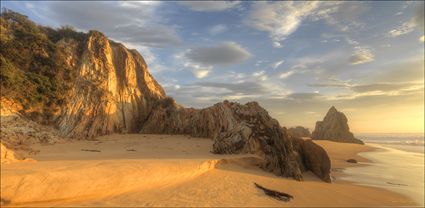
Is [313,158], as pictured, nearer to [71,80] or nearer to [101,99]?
[101,99]

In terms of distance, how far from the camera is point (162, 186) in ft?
28.7

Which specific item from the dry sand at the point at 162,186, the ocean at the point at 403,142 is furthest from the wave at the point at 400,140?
the dry sand at the point at 162,186

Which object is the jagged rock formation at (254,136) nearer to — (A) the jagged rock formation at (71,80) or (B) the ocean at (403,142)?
(A) the jagged rock formation at (71,80)

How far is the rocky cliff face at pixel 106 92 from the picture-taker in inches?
773

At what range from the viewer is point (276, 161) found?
518 inches

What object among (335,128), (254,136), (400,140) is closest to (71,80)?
(254,136)

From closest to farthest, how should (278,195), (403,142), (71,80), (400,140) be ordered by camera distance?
(278,195), (71,80), (403,142), (400,140)

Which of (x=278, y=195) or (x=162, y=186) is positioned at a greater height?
(x=162, y=186)

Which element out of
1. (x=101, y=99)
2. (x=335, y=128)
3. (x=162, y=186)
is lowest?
(x=162, y=186)

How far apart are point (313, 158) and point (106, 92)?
14412 mm

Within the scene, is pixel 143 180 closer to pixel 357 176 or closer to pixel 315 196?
pixel 315 196

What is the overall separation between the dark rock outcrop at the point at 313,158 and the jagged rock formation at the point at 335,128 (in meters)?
39.7

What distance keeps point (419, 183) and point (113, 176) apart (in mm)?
15301

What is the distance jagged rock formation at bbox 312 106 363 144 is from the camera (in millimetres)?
52031
